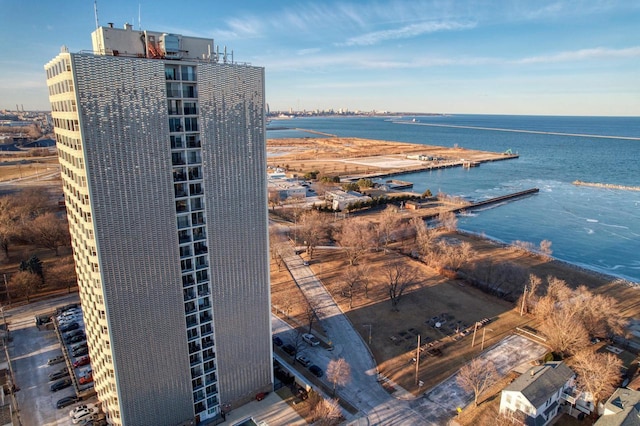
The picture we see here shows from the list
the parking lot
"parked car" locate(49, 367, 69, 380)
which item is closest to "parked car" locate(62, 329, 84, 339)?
the parking lot

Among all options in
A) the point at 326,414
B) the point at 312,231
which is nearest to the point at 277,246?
the point at 312,231

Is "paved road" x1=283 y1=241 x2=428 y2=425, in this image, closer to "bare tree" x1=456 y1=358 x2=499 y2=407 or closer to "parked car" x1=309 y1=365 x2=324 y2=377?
"parked car" x1=309 y1=365 x2=324 y2=377

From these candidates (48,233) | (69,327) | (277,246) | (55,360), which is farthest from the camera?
(277,246)

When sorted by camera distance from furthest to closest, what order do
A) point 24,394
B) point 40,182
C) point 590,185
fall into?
point 590,185 → point 40,182 → point 24,394

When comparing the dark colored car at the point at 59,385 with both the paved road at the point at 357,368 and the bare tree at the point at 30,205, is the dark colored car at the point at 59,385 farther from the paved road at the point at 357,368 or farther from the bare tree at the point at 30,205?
the bare tree at the point at 30,205

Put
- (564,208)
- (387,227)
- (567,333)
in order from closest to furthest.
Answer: (567,333) < (387,227) < (564,208)

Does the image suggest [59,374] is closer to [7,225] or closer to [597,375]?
[7,225]

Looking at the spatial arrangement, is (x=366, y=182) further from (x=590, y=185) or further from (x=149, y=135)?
(x=149, y=135)

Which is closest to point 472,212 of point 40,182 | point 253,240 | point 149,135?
point 253,240
